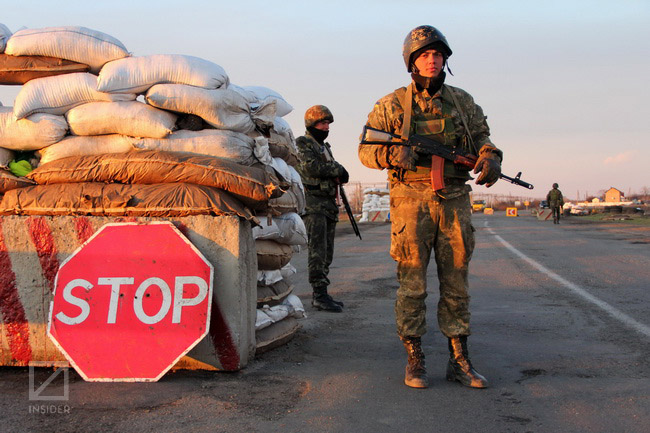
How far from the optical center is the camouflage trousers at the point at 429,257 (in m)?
3.70

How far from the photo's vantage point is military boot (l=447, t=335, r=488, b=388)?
11.4 feet

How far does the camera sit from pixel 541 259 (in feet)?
36.4

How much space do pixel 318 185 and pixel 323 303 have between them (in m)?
1.25

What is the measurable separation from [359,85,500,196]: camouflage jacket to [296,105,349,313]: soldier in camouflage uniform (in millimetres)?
2640

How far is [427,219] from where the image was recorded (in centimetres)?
375

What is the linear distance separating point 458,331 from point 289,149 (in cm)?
231

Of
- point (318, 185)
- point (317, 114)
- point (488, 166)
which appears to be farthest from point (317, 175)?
point (488, 166)

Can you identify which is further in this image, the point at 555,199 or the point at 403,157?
the point at 555,199

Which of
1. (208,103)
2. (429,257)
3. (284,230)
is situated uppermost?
(208,103)

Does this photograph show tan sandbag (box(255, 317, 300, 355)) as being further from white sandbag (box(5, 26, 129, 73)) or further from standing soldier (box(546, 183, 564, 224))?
standing soldier (box(546, 183, 564, 224))

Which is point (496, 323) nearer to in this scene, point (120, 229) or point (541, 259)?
point (120, 229)

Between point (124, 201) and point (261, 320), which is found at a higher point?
point (124, 201)

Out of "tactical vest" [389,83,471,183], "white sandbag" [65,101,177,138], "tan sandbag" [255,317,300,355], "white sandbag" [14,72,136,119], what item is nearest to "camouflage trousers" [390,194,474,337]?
"tactical vest" [389,83,471,183]

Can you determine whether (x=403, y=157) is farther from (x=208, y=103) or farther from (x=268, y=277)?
(x=268, y=277)
